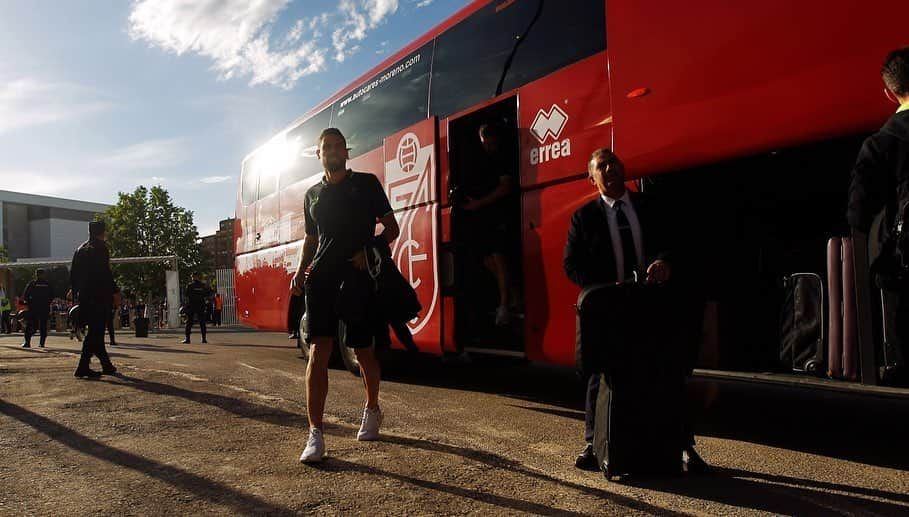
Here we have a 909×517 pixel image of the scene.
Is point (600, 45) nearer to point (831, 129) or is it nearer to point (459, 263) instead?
point (831, 129)

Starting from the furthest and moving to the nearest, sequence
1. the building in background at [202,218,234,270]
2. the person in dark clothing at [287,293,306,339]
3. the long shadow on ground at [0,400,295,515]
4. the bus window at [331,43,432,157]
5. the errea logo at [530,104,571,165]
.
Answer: the building in background at [202,218,234,270] < the person in dark clothing at [287,293,306,339] < the bus window at [331,43,432,157] < the errea logo at [530,104,571,165] < the long shadow on ground at [0,400,295,515]

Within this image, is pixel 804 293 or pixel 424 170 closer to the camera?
pixel 804 293

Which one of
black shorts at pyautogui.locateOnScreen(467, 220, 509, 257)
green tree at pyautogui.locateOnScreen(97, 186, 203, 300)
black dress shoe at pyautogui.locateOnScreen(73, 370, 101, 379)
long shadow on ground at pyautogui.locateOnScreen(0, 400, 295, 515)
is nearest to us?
long shadow on ground at pyautogui.locateOnScreen(0, 400, 295, 515)

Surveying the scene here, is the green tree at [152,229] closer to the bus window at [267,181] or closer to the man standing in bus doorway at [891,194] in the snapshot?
the bus window at [267,181]

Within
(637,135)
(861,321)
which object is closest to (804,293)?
(861,321)

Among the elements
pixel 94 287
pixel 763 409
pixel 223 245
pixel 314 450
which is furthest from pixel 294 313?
pixel 223 245

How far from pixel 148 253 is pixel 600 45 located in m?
58.3

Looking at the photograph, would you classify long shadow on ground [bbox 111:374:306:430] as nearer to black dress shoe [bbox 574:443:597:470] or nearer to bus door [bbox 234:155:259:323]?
black dress shoe [bbox 574:443:597:470]

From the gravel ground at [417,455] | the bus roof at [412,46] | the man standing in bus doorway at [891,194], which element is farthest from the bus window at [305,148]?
the man standing in bus doorway at [891,194]

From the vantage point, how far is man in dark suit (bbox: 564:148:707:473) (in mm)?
3111

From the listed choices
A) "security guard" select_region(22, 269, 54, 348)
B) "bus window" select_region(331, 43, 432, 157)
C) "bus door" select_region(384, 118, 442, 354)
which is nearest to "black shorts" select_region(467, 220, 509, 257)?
"bus door" select_region(384, 118, 442, 354)

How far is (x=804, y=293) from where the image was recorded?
351 centimetres

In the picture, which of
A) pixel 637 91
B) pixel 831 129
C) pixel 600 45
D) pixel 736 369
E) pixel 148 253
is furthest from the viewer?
pixel 148 253

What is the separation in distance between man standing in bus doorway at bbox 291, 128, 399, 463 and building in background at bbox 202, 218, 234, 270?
90374 mm
